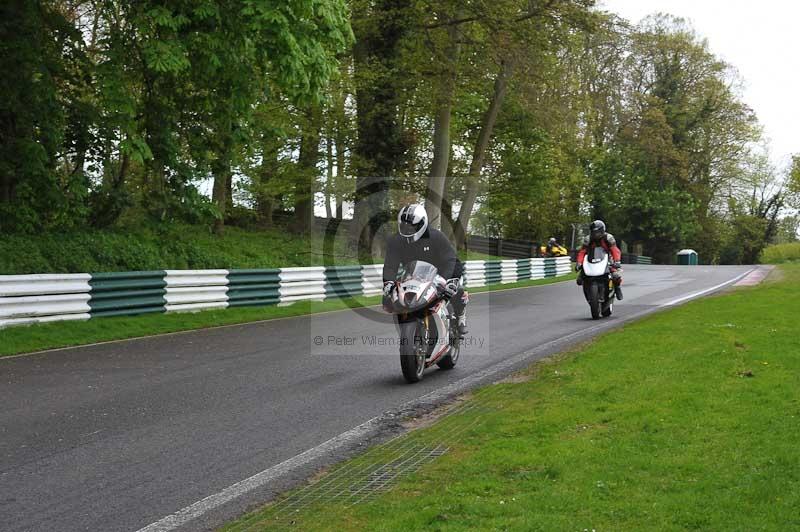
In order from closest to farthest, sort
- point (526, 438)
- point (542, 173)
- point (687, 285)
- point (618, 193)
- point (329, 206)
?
1. point (526, 438)
2. point (687, 285)
3. point (329, 206)
4. point (542, 173)
5. point (618, 193)

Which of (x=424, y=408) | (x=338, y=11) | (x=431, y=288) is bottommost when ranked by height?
(x=424, y=408)

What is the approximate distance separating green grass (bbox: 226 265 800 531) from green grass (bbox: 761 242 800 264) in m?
51.2

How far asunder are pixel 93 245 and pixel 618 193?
49.4 metres

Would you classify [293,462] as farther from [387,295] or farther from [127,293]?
[127,293]

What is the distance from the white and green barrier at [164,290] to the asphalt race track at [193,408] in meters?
1.76

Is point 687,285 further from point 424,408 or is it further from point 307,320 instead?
point 424,408

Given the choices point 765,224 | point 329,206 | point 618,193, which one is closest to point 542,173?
point 329,206

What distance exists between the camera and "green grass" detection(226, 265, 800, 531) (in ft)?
15.7

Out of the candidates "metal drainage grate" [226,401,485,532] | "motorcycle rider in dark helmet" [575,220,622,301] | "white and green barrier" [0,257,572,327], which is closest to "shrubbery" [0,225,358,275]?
"white and green barrier" [0,257,572,327]

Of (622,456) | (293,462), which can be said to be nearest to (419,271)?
(293,462)

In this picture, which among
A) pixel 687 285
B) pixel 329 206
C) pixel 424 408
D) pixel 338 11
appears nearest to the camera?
pixel 424 408

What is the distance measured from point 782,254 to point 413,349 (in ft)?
183

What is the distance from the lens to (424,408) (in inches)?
344

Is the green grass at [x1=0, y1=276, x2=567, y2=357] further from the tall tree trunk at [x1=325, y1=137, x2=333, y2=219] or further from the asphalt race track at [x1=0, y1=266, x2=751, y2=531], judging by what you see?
the tall tree trunk at [x1=325, y1=137, x2=333, y2=219]
